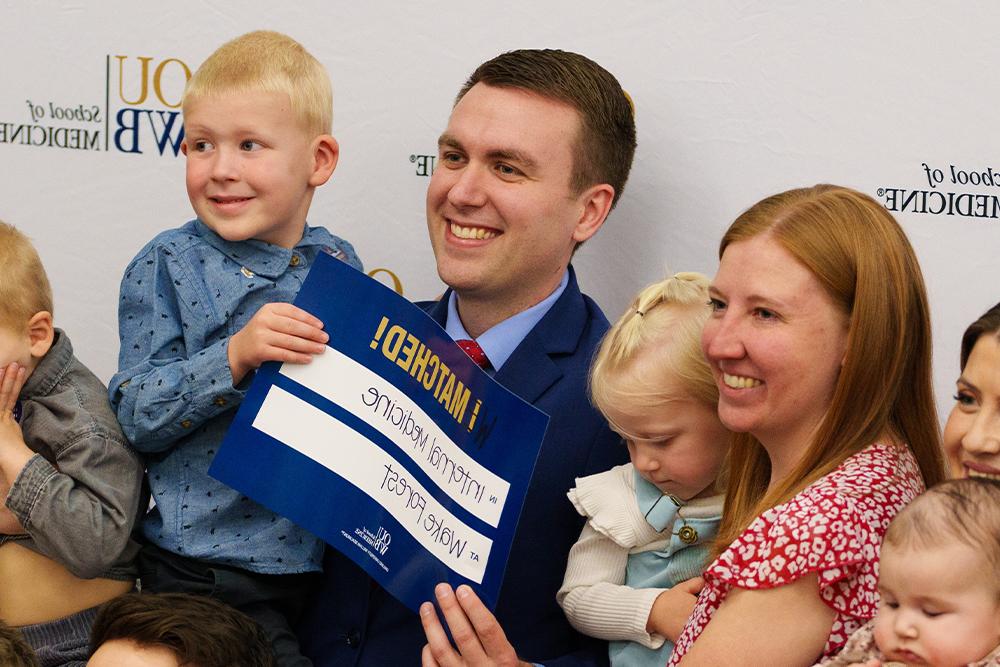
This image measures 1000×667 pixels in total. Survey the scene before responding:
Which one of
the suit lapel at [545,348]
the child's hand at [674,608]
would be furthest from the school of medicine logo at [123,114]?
the child's hand at [674,608]

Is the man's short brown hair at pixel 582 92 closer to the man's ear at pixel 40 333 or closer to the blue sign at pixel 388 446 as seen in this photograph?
the blue sign at pixel 388 446

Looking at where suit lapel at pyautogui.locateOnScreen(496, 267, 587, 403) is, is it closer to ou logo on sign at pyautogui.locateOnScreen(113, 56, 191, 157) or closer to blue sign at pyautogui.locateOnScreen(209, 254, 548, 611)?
blue sign at pyautogui.locateOnScreen(209, 254, 548, 611)

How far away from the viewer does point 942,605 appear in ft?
5.48

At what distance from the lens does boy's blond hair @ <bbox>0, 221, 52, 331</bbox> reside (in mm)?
2389

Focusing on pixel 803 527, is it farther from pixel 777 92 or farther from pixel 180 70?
pixel 180 70

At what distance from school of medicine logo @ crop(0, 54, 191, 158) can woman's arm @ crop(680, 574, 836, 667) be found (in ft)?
6.25

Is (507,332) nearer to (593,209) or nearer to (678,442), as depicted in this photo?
(593,209)

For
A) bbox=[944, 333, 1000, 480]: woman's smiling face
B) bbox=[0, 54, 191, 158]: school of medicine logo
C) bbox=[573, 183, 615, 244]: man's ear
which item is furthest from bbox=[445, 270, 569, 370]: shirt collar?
bbox=[0, 54, 191, 158]: school of medicine logo

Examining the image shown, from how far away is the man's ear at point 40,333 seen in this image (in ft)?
7.98

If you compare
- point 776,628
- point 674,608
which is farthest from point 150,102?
point 776,628

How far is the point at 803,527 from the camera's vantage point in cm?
178

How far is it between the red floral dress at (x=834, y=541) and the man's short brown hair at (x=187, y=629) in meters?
0.84

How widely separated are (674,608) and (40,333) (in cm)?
117

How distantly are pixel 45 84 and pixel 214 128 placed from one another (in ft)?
3.29
